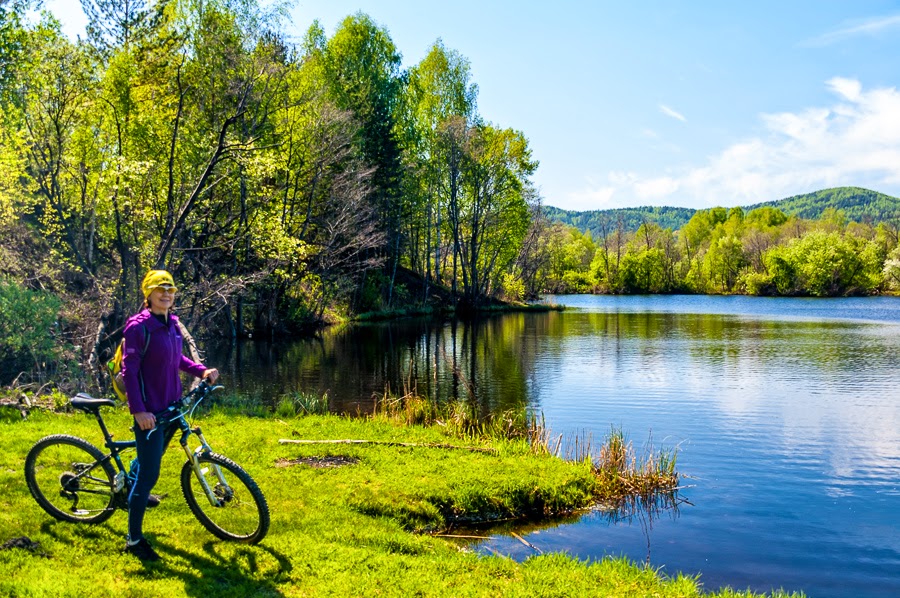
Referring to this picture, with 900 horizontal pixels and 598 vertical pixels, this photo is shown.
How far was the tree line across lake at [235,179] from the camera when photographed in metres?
18.3

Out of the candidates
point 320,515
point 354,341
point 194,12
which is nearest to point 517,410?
point 320,515

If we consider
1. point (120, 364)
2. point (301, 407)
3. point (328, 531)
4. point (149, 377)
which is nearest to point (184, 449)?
point (149, 377)

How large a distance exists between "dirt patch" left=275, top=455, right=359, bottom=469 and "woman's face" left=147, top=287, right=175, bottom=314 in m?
5.43

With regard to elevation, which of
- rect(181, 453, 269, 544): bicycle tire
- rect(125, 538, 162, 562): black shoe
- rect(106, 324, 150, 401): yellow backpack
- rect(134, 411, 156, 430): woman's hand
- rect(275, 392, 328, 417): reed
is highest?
rect(106, 324, 150, 401): yellow backpack

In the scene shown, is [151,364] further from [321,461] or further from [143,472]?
[321,461]

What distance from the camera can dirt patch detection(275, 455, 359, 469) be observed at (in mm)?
11234

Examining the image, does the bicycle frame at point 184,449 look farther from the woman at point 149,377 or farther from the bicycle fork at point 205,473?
the woman at point 149,377

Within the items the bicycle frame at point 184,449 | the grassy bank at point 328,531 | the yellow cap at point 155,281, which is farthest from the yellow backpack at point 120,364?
the grassy bank at point 328,531

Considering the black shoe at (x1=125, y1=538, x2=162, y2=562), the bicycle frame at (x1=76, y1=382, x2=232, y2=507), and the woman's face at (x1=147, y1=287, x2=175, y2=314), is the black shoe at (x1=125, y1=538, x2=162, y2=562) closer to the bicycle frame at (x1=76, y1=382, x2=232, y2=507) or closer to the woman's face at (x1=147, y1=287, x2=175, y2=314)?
the bicycle frame at (x1=76, y1=382, x2=232, y2=507)

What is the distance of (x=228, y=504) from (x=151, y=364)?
1840 mm

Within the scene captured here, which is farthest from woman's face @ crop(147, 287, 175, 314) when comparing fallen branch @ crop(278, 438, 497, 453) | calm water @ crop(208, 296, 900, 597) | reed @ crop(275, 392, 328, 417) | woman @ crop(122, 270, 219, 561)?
reed @ crop(275, 392, 328, 417)

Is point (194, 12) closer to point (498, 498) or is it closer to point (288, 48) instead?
point (288, 48)

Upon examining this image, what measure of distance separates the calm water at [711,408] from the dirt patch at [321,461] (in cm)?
322

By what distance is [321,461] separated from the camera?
1155 centimetres
